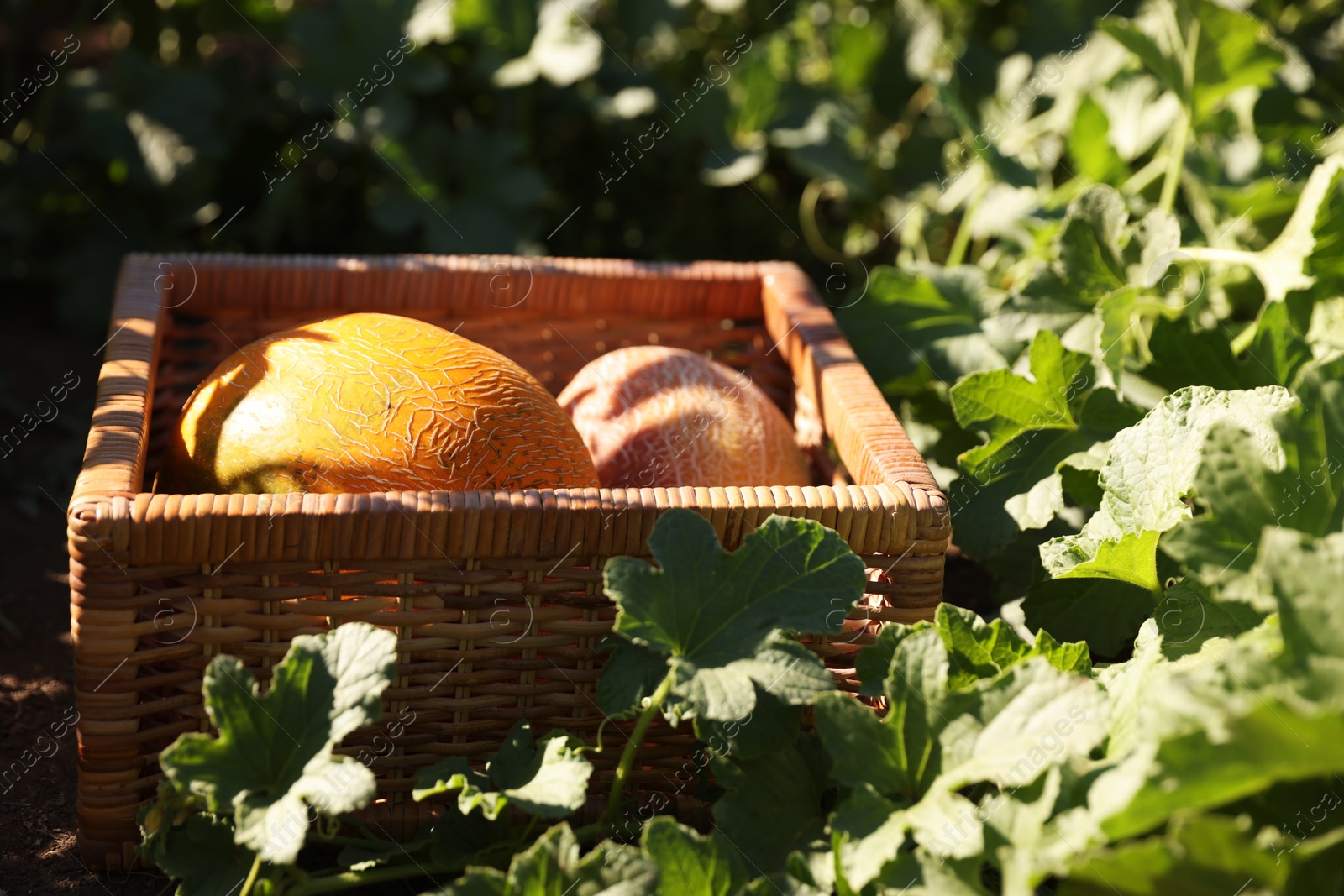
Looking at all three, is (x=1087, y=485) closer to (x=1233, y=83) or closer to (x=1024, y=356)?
(x=1024, y=356)

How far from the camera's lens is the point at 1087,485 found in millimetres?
1822

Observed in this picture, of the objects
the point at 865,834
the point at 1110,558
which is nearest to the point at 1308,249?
the point at 1110,558

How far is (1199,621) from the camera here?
1474 millimetres

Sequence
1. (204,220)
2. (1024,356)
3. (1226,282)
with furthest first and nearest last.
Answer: (204,220) → (1226,282) → (1024,356)

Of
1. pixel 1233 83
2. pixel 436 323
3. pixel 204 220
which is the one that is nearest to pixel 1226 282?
pixel 1233 83

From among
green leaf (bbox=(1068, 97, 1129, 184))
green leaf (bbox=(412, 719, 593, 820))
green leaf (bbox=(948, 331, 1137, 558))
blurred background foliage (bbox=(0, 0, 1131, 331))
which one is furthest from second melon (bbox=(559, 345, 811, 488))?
blurred background foliage (bbox=(0, 0, 1131, 331))

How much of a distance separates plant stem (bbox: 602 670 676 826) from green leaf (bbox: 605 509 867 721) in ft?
0.11

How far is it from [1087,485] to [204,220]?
2602mm

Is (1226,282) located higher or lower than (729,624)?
lower

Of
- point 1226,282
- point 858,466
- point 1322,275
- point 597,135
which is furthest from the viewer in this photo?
point 597,135

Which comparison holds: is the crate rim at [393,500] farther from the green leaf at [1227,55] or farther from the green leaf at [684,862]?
the green leaf at [1227,55]

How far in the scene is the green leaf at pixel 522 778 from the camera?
1289 mm

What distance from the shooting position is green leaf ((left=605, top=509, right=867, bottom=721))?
1.34 meters

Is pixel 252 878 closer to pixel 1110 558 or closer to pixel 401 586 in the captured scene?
pixel 401 586
